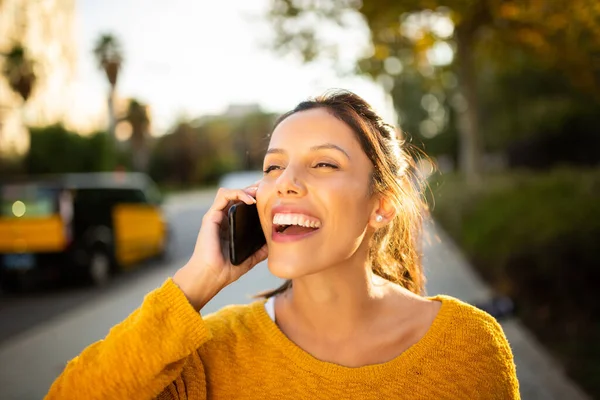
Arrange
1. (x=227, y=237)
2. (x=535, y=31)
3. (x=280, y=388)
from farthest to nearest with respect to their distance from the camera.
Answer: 1. (x=535, y=31)
2. (x=227, y=237)
3. (x=280, y=388)

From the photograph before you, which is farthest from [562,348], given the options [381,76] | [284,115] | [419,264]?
[381,76]

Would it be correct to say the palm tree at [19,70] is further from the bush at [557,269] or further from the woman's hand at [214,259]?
the woman's hand at [214,259]

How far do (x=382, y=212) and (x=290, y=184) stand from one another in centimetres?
40

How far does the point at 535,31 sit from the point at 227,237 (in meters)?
8.21

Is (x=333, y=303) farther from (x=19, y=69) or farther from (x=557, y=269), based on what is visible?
(x=19, y=69)

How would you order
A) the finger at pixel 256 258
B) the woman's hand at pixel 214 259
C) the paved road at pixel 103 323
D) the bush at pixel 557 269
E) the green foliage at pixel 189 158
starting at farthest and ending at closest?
the green foliage at pixel 189 158 < the bush at pixel 557 269 < the paved road at pixel 103 323 < the finger at pixel 256 258 < the woman's hand at pixel 214 259

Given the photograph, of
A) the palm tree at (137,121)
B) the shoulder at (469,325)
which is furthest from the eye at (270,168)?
the palm tree at (137,121)

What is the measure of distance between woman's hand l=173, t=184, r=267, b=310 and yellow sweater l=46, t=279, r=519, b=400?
8 centimetres

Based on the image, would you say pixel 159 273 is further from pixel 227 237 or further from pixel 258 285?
pixel 227 237

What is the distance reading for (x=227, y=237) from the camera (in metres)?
2.02

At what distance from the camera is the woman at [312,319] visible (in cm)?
166

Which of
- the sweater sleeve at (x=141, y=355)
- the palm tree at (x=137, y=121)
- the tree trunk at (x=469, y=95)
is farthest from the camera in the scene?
the palm tree at (x=137, y=121)

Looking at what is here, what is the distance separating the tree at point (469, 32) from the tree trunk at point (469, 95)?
20mm

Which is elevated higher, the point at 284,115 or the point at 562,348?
the point at 284,115
